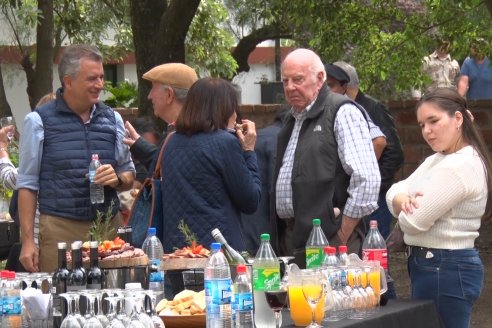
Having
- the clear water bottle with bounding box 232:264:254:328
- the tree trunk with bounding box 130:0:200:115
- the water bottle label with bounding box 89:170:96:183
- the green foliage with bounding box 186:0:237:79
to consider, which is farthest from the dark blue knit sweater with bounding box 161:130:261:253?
the green foliage with bounding box 186:0:237:79

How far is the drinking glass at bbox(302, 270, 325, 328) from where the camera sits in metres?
5.43

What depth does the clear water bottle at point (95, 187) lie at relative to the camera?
23.6ft

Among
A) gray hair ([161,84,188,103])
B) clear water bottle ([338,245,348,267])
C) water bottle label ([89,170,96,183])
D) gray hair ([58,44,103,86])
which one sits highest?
gray hair ([58,44,103,86])

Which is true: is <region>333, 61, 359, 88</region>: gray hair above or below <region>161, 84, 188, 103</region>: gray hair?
above

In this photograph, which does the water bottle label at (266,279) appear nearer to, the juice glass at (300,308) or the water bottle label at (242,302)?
the juice glass at (300,308)

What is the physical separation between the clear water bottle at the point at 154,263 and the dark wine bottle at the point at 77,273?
432 millimetres

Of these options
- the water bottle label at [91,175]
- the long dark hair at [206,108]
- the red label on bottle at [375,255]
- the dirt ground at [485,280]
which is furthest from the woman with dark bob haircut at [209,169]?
the dirt ground at [485,280]

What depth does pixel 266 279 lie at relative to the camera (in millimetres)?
5461

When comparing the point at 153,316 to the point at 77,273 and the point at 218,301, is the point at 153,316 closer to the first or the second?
the point at 218,301

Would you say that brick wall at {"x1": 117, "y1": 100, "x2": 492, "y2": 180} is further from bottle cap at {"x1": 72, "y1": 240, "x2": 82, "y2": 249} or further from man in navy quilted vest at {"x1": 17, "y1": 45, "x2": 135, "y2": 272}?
bottle cap at {"x1": 72, "y1": 240, "x2": 82, "y2": 249}

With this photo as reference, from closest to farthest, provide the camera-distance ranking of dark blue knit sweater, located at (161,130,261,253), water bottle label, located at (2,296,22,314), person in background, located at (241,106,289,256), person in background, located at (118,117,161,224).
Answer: water bottle label, located at (2,296,22,314), dark blue knit sweater, located at (161,130,261,253), person in background, located at (241,106,289,256), person in background, located at (118,117,161,224)

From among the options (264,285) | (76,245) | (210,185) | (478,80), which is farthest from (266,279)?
(478,80)

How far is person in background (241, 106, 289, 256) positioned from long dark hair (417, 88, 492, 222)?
193 centimetres

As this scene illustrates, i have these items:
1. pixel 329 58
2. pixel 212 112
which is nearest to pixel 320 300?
pixel 212 112
